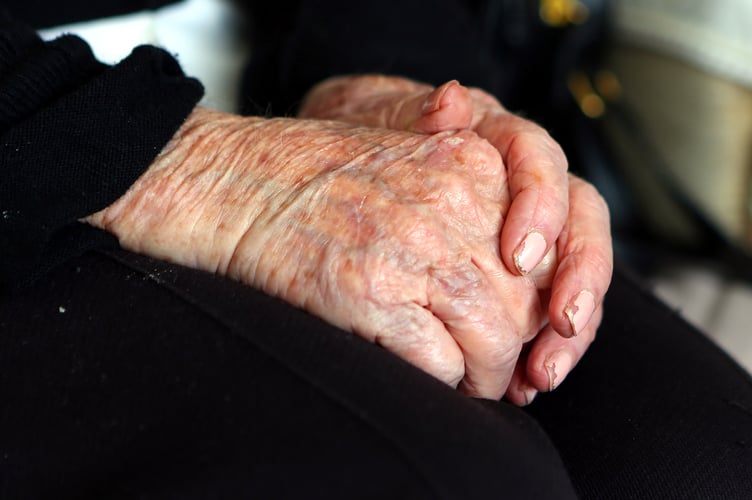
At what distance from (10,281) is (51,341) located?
67 mm

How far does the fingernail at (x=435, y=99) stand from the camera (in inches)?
29.8

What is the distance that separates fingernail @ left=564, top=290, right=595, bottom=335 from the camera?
0.67 meters

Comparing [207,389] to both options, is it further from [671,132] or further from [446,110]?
[671,132]

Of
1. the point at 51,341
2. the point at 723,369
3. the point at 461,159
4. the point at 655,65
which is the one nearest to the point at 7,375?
the point at 51,341

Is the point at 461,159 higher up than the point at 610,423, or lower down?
higher up

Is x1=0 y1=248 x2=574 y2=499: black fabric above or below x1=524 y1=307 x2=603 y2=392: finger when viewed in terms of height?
above

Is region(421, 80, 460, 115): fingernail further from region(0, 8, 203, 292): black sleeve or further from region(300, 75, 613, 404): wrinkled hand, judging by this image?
region(0, 8, 203, 292): black sleeve

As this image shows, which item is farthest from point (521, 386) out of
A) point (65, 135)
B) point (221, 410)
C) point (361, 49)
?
point (361, 49)

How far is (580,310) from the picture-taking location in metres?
0.67

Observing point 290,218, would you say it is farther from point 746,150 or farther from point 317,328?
point 746,150

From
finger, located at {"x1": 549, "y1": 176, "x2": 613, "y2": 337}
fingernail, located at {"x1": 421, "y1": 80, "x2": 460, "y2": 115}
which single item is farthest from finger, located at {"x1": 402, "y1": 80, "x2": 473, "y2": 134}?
finger, located at {"x1": 549, "y1": 176, "x2": 613, "y2": 337}

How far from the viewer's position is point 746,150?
1.44 m

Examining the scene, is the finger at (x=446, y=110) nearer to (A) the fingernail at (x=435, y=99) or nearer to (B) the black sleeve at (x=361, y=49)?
(A) the fingernail at (x=435, y=99)

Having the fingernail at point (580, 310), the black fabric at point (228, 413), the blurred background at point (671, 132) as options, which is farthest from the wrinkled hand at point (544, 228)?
the blurred background at point (671, 132)
